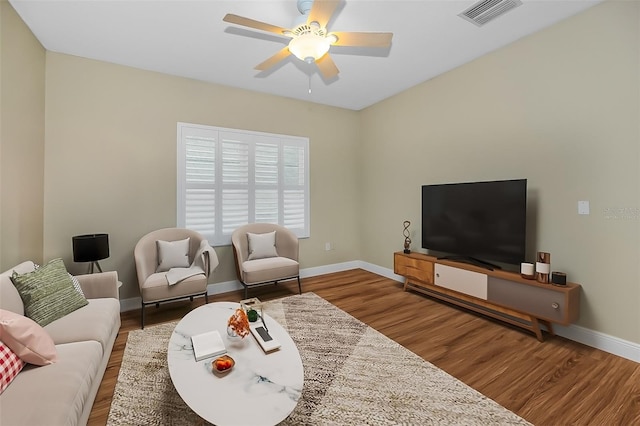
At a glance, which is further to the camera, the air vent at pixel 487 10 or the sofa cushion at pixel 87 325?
the air vent at pixel 487 10

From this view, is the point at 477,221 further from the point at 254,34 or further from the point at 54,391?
the point at 54,391

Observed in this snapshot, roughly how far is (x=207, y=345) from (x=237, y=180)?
8.83 feet

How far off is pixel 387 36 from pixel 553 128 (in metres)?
1.89

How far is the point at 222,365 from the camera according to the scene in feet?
4.69

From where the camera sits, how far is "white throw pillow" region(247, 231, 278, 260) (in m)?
3.70

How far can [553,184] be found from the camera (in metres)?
2.66

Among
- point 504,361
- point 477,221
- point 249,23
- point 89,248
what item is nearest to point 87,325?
point 89,248

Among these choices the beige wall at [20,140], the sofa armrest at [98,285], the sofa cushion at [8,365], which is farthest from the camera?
the sofa armrest at [98,285]

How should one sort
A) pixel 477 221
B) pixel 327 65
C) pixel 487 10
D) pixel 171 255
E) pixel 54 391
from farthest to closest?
pixel 171 255 → pixel 477 221 → pixel 327 65 → pixel 487 10 → pixel 54 391

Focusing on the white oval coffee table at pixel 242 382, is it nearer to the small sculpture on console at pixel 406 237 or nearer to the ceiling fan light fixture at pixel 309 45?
the ceiling fan light fixture at pixel 309 45

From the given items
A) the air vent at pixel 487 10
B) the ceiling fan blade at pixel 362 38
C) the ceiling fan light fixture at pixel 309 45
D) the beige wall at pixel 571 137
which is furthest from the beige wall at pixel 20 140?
the beige wall at pixel 571 137

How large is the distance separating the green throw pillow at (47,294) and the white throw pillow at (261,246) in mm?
1795

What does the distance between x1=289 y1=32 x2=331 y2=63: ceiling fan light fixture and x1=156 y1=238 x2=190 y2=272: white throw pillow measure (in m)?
2.46

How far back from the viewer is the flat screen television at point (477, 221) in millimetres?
2740
